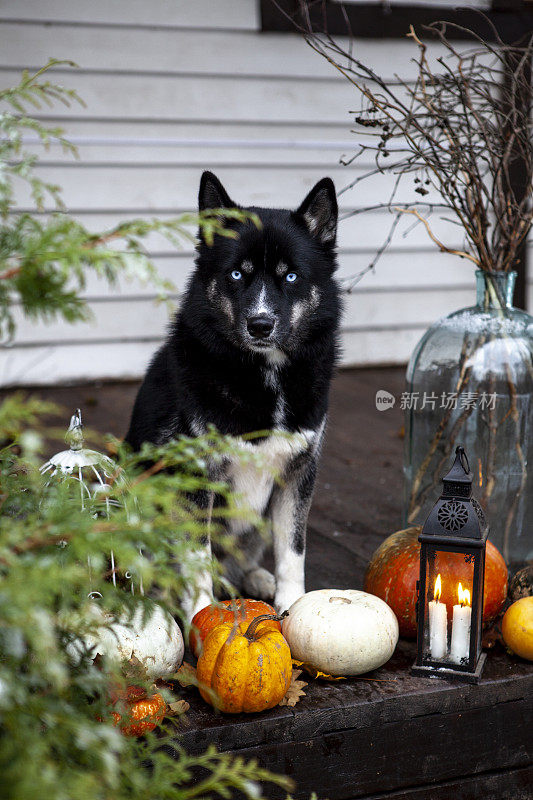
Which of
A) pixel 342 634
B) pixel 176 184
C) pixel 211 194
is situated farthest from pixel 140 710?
pixel 176 184

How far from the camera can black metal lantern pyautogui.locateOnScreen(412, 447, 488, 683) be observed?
80.5 inches

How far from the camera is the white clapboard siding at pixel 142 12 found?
4727mm

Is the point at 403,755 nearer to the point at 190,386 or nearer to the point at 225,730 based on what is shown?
the point at 225,730

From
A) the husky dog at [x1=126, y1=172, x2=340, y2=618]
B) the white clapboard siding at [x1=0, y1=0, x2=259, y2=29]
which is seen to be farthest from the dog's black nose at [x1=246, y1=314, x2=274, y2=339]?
the white clapboard siding at [x1=0, y1=0, x2=259, y2=29]

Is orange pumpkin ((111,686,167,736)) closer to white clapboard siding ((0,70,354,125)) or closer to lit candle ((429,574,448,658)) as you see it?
lit candle ((429,574,448,658))

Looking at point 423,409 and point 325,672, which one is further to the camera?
point 423,409

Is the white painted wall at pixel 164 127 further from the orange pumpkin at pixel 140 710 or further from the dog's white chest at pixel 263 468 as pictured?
the orange pumpkin at pixel 140 710

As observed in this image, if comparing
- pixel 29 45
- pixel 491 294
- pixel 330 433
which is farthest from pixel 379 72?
pixel 491 294

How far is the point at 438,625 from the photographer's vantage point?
83.4 inches

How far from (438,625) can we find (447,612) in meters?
0.04

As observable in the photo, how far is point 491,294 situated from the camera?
2.72m

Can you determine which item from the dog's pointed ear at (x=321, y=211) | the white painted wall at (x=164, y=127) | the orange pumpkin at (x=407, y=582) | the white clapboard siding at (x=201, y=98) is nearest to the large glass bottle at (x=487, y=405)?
the orange pumpkin at (x=407, y=582)

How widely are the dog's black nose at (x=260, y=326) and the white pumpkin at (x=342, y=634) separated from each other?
0.70 m

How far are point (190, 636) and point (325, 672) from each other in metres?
0.36
